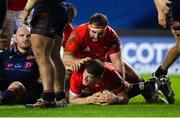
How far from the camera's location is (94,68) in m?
10.3

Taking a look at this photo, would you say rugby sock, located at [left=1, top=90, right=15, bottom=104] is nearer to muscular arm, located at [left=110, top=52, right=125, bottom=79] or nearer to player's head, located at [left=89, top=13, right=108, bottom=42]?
player's head, located at [left=89, top=13, right=108, bottom=42]

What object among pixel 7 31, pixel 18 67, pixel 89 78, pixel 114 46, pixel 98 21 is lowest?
pixel 89 78

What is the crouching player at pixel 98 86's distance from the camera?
10.4 metres

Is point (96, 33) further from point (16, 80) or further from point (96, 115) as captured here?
point (96, 115)

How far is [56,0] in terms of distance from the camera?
9.86 metres

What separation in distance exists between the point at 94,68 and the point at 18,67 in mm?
1026

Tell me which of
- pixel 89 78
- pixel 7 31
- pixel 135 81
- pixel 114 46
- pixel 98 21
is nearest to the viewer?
pixel 89 78

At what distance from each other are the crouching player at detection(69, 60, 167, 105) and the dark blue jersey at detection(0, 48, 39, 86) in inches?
18.5

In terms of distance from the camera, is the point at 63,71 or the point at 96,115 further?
the point at 63,71

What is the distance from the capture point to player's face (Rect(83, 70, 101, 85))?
10406 mm

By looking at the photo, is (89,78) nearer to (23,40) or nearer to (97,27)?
(97,27)

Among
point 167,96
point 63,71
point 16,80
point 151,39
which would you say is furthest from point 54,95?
point 151,39

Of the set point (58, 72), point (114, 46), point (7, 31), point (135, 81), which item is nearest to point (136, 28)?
point (7, 31)

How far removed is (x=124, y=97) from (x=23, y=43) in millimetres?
1302
